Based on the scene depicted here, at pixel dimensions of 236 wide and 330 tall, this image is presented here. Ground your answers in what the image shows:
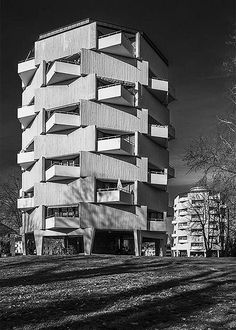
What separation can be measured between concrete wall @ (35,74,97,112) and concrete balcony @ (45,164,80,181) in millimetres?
7268

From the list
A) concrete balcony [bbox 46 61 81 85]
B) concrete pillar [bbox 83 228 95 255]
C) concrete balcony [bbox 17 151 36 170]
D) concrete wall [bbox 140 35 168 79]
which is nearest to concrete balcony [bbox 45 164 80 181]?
concrete balcony [bbox 17 151 36 170]

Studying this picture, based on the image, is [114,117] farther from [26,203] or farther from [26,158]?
[26,203]

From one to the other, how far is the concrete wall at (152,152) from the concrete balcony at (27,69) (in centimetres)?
1549

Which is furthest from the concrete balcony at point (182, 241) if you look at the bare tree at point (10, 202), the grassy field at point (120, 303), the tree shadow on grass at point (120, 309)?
the tree shadow on grass at point (120, 309)

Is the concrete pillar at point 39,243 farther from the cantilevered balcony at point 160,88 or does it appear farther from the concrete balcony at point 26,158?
the cantilevered balcony at point 160,88

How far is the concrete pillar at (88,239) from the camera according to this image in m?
50.0

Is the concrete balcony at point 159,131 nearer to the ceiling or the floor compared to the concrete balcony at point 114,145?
nearer to the ceiling

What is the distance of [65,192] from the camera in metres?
51.2

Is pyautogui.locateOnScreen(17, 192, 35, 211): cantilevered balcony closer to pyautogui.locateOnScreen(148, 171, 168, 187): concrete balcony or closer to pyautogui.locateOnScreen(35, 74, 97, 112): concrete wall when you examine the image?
pyautogui.locateOnScreen(35, 74, 97, 112): concrete wall

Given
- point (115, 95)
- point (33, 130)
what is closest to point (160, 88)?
point (115, 95)

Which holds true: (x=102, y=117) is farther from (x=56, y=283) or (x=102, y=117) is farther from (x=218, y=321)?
(x=218, y=321)

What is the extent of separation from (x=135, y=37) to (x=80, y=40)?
21.4 feet

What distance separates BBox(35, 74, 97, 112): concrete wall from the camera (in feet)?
168

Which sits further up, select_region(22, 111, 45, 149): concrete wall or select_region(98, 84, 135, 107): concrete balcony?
select_region(98, 84, 135, 107): concrete balcony
